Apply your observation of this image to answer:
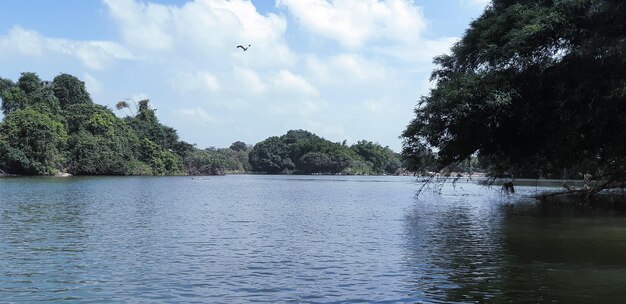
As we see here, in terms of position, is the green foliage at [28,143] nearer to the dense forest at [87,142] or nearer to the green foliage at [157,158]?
the dense forest at [87,142]

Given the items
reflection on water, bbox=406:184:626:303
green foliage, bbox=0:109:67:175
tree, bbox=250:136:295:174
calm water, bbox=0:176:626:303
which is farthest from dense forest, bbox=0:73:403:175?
reflection on water, bbox=406:184:626:303

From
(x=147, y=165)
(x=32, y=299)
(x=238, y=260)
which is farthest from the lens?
(x=147, y=165)

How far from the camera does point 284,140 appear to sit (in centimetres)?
18900

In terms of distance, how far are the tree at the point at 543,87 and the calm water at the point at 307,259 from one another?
3.67 m

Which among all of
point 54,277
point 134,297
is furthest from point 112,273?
point 134,297

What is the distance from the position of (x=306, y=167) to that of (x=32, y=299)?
15949 centimetres

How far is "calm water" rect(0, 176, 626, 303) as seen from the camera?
11117mm

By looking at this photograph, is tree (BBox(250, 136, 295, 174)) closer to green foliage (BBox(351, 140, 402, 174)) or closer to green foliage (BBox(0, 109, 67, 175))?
green foliage (BBox(351, 140, 402, 174))

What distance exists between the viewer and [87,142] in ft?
319

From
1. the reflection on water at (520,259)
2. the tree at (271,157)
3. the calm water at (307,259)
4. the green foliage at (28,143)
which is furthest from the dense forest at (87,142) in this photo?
the reflection on water at (520,259)

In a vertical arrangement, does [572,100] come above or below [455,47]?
below

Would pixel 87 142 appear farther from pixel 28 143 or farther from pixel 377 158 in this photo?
pixel 377 158

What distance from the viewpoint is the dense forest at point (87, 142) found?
85812 mm

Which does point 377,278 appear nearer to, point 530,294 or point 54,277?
point 530,294
